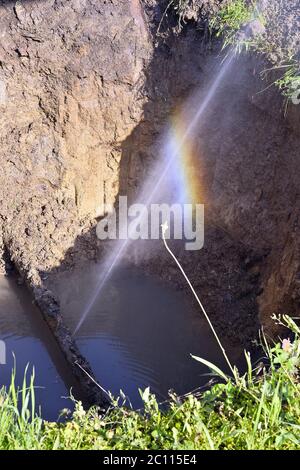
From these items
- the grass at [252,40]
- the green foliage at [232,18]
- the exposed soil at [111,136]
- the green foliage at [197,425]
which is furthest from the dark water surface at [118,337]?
the green foliage at [232,18]

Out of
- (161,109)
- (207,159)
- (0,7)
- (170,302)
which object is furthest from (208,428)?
(0,7)

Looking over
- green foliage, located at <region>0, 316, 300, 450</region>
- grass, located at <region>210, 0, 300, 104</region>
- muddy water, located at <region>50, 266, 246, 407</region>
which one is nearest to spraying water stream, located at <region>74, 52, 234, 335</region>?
muddy water, located at <region>50, 266, 246, 407</region>

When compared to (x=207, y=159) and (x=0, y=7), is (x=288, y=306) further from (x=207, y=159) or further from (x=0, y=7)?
(x=0, y=7)

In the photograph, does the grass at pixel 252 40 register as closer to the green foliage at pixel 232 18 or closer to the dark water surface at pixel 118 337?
the green foliage at pixel 232 18

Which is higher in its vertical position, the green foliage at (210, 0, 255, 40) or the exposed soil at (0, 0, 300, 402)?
the green foliage at (210, 0, 255, 40)

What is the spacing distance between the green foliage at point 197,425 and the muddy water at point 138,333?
7.01 feet

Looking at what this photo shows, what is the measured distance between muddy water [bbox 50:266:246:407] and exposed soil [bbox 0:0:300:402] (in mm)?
250

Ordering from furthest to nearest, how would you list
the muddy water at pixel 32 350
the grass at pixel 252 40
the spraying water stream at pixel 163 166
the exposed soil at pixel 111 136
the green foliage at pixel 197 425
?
the spraying water stream at pixel 163 166
the exposed soil at pixel 111 136
the grass at pixel 252 40
the muddy water at pixel 32 350
the green foliage at pixel 197 425

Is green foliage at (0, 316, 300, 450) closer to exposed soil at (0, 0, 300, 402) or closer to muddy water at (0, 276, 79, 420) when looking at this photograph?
muddy water at (0, 276, 79, 420)

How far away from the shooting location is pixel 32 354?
5.00 m

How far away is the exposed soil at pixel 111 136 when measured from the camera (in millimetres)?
5387

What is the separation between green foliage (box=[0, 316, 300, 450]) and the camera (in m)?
2.17

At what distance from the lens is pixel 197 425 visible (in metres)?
2.19

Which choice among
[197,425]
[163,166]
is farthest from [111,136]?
[197,425]
